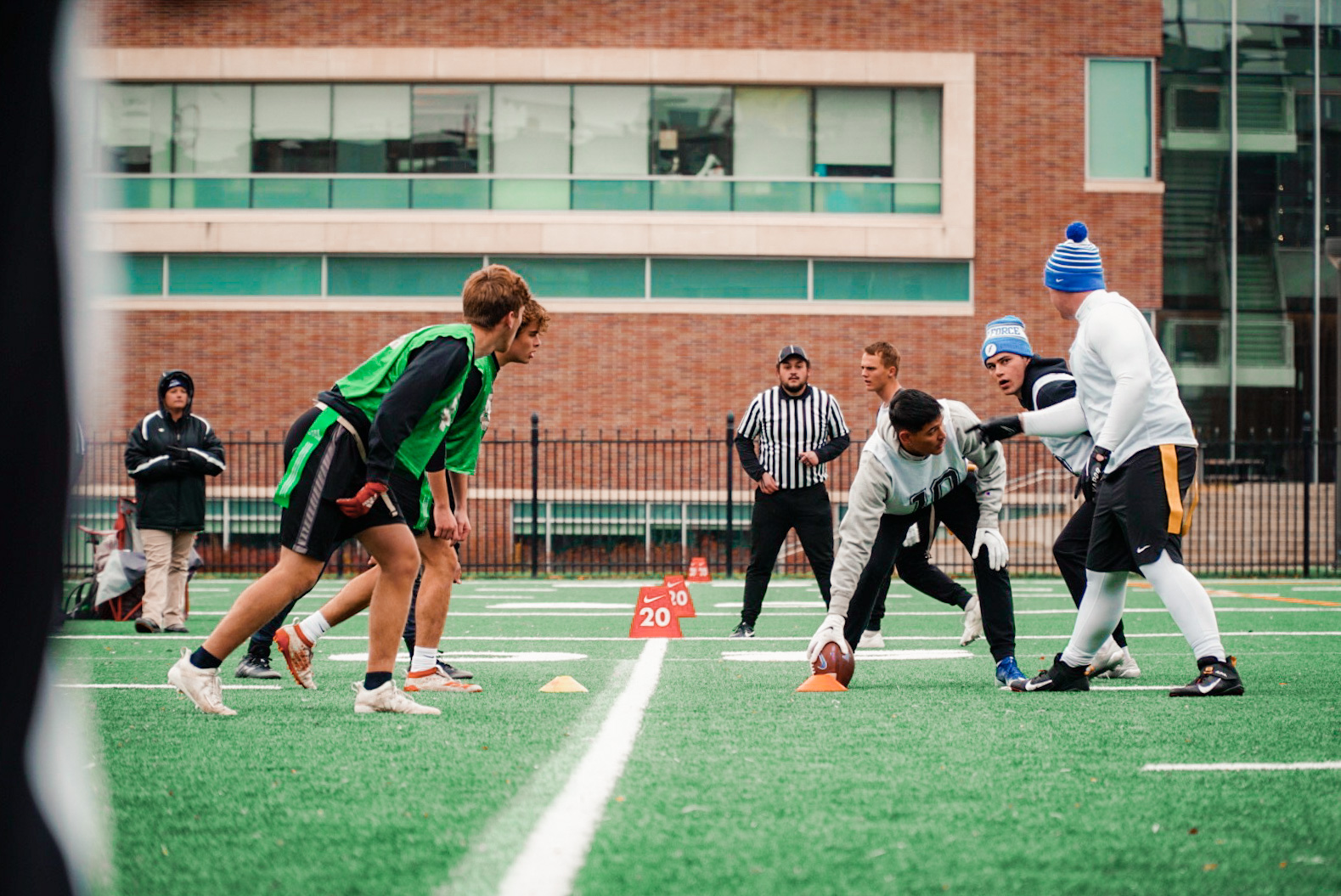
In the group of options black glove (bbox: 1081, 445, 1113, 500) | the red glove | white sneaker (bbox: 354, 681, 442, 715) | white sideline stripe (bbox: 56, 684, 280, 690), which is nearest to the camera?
the red glove

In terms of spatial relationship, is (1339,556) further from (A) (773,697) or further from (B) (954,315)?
(A) (773,697)

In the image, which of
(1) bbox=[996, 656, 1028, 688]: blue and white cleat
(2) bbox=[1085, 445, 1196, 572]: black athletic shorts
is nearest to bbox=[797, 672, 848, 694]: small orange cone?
(1) bbox=[996, 656, 1028, 688]: blue and white cleat

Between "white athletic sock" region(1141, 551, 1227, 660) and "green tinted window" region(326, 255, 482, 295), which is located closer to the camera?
Result: "white athletic sock" region(1141, 551, 1227, 660)

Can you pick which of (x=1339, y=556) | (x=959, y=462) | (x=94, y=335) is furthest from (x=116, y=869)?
(x=1339, y=556)

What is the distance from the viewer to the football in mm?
6320

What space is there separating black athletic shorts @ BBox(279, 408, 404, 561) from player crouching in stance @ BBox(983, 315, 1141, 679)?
309cm

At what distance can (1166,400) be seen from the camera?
5957mm

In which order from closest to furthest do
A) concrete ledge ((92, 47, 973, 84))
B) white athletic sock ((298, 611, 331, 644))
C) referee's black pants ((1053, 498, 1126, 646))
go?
white athletic sock ((298, 611, 331, 644)) → referee's black pants ((1053, 498, 1126, 646)) → concrete ledge ((92, 47, 973, 84))

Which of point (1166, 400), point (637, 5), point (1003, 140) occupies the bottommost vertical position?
point (1166, 400)

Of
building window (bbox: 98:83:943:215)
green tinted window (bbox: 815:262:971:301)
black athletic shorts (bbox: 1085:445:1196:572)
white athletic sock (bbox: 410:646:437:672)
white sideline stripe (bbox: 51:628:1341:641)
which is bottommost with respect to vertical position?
white sideline stripe (bbox: 51:628:1341:641)

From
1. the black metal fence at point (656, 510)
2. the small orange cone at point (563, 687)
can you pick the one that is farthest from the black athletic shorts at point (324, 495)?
the black metal fence at point (656, 510)

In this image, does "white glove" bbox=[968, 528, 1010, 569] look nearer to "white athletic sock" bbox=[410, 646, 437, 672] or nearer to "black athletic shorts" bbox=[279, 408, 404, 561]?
"white athletic sock" bbox=[410, 646, 437, 672]

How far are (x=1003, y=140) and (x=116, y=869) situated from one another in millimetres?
24473

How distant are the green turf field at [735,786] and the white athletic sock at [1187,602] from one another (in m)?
0.24
